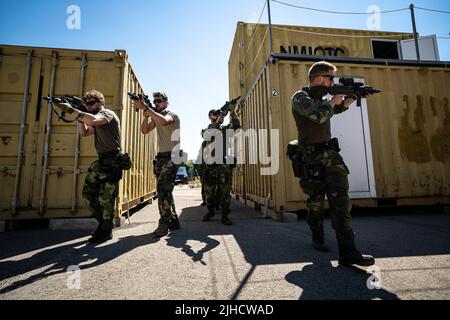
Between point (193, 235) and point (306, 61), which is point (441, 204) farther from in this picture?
point (193, 235)

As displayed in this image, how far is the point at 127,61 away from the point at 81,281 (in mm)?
3400

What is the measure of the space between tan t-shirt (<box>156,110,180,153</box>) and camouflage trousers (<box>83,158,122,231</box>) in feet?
2.04

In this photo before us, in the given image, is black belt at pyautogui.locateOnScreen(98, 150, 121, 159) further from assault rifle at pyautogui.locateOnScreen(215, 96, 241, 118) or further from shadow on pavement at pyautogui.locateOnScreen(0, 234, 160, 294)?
assault rifle at pyautogui.locateOnScreen(215, 96, 241, 118)

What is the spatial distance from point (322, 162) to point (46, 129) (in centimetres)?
384

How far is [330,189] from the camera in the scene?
2.08 metres

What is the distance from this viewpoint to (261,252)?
2320mm

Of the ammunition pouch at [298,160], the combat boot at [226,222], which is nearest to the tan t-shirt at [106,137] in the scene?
the combat boot at [226,222]

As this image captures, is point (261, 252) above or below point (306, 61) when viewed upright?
below

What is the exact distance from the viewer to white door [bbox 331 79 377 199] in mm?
4215

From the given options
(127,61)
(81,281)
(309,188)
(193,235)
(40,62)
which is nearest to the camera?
(81,281)
